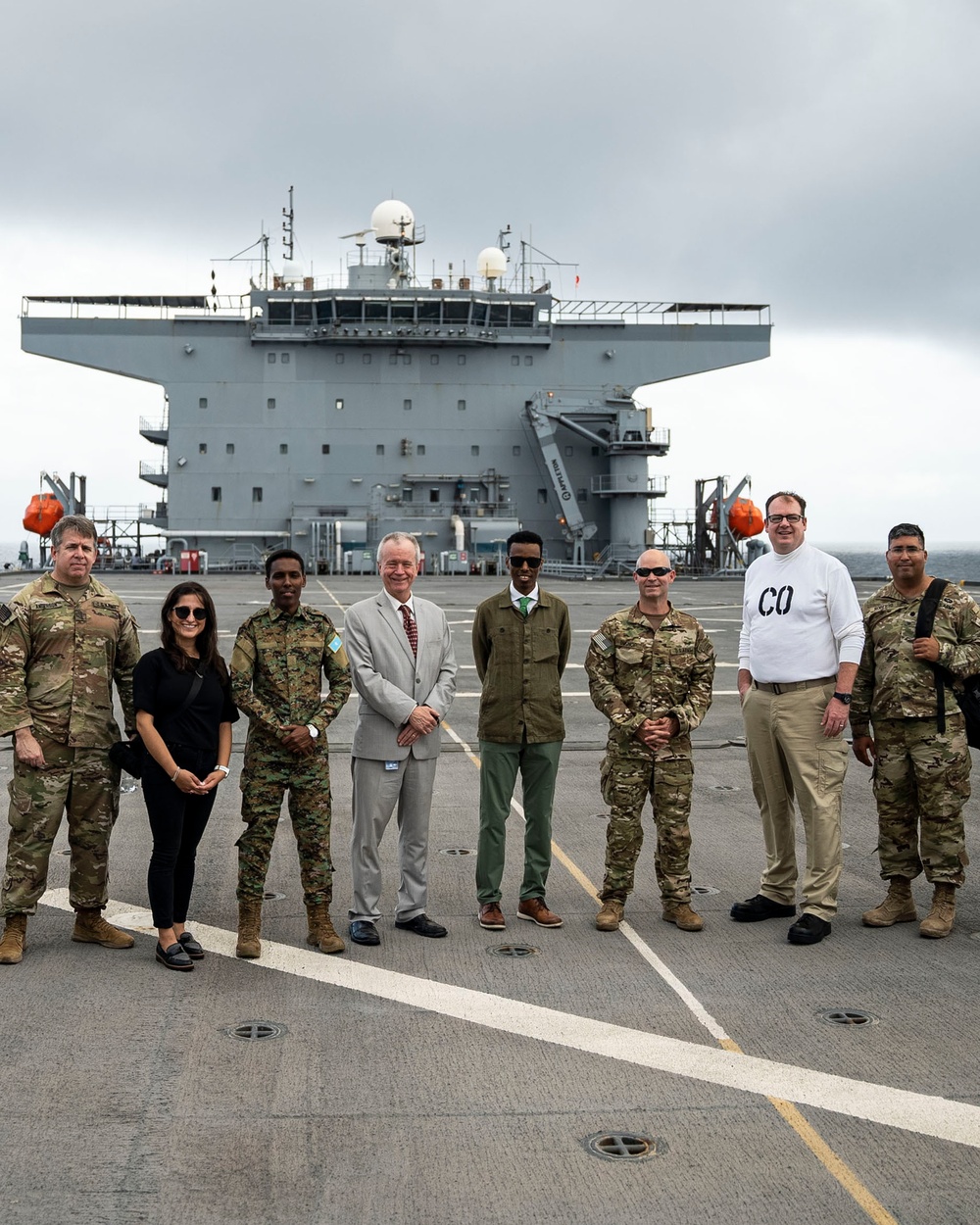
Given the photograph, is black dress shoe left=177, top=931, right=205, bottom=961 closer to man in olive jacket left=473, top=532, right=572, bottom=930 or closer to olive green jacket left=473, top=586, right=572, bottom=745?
man in olive jacket left=473, top=532, right=572, bottom=930

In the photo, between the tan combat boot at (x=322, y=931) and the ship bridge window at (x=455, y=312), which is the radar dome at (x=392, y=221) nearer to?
the ship bridge window at (x=455, y=312)

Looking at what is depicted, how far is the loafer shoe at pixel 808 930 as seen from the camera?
5738mm

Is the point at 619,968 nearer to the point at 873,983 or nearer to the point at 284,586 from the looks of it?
the point at 873,983

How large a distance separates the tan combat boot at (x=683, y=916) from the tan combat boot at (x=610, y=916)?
0.26 m

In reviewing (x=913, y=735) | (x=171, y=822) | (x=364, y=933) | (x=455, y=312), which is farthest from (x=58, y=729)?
(x=455, y=312)

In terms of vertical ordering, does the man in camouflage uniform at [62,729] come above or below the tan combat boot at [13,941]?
above

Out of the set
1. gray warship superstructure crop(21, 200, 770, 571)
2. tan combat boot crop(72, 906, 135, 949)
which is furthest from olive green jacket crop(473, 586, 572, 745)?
gray warship superstructure crop(21, 200, 770, 571)

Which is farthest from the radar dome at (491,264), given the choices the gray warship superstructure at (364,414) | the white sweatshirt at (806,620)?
the white sweatshirt at (806,620)

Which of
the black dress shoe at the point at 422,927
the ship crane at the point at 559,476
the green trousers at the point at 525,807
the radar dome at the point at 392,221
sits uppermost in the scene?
the radar dome at the point at 392,221

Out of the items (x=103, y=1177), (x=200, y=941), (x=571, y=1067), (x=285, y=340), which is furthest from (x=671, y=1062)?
(x=285, y=340)

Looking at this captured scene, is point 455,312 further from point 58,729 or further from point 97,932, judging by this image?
point 97,932

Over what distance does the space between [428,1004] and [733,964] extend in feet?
4.68

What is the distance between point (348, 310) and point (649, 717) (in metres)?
44.0

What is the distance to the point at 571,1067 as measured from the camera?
4.32m
